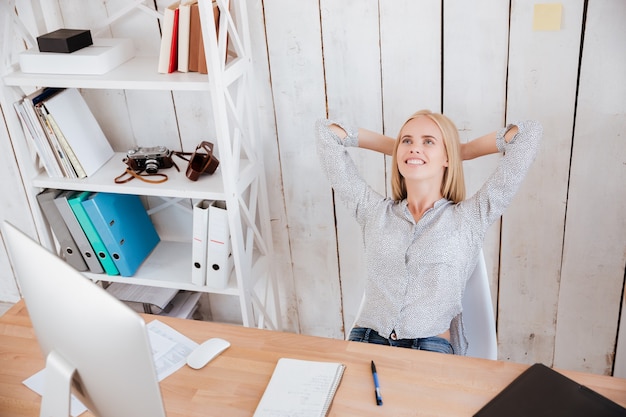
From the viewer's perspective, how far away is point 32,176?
92.9 inches

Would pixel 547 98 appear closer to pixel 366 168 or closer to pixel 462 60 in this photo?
pixel 462 60

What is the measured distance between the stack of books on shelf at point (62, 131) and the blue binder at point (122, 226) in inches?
4.9

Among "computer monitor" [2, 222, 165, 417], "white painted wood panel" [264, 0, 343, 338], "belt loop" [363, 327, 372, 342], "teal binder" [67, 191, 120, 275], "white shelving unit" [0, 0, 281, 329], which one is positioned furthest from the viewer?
"teal binder" [67, 191, 120, 275]

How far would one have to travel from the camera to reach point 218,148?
224 cm

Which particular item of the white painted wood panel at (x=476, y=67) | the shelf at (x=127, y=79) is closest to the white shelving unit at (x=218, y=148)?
the shelf at (x=127, y=79)

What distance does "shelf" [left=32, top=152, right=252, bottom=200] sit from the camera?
2.20 meters

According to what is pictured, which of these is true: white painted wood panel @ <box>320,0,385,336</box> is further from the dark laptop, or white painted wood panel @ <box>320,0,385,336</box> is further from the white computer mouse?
the dark laptop

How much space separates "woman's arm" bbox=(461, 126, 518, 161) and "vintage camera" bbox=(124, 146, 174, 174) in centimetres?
106

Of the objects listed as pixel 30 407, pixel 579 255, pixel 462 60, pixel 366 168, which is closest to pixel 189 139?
pixel 366 168

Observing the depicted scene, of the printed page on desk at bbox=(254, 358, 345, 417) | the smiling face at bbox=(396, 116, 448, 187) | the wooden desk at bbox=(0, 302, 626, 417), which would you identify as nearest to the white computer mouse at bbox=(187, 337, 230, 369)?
the wooden desk at bbox=(0, 302, 626, 417)

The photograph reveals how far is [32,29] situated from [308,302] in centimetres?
147

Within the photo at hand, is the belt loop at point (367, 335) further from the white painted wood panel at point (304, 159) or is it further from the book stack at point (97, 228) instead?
the book stack at point (97, 228)

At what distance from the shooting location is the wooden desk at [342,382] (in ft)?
4.83

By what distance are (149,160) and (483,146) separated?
116cm
